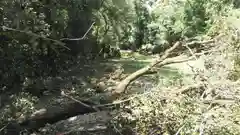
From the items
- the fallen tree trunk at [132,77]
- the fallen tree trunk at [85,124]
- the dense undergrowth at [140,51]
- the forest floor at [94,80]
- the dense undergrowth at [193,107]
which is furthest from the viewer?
the forest floor at [94,80]

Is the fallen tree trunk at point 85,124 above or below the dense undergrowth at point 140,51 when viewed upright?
below

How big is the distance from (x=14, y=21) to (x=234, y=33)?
18.3 ft

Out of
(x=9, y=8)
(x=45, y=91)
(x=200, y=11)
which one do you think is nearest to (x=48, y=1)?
(x=9, y=8)

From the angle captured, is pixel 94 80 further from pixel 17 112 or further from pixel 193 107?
pixel 193 107

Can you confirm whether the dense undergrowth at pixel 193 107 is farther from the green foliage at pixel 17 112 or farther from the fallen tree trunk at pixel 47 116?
the green foliage at pixel 17 112

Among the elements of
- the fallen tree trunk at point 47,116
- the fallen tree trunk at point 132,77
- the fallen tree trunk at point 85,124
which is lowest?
the fallen tree trunk at point 85,124

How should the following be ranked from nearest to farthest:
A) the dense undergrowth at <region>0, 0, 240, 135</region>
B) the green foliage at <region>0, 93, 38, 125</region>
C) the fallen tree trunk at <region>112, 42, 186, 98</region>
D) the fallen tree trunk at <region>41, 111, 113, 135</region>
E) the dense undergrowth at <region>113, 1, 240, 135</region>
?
the dense undergrowth at <region>113, 1, 240, 135</region> → the dense undergrowth at <region>0, 0, 240, 135</region> → the fallen tree trunk at <region>41, 111, 113, 135</region> → the green foliage at <region>0, 93, 38, 125</region> → the fallen tree trunk at <region>112, 42, 186, 98</region>

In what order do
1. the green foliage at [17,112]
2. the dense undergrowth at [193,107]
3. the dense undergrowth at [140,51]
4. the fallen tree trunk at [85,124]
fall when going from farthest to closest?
1. the green foliage at [17,112]
2. the fallen tree trunk at [85,124]
3. the dense undergrowth at [140,51]
4. the dense undergrowth at [193,107]

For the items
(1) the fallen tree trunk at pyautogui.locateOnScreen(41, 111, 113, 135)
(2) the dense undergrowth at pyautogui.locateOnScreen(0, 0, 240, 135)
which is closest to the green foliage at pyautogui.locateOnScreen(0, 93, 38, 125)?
(2) the dense undergrowth at pyautogui.locateOnScreen(0, 0, 240, 135)

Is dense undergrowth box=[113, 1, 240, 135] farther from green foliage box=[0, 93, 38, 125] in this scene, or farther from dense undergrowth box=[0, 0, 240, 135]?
green foliage box=[0, 93, 38, 125]

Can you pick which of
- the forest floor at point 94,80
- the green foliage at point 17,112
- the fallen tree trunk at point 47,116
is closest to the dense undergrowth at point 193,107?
the forest floor at point 94,80

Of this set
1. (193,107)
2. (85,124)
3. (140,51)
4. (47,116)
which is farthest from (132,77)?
(140,51)

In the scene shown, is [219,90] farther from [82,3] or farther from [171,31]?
[171,31]

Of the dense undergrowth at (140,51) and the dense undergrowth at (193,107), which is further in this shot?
the dense undergrowth at (140,51)
